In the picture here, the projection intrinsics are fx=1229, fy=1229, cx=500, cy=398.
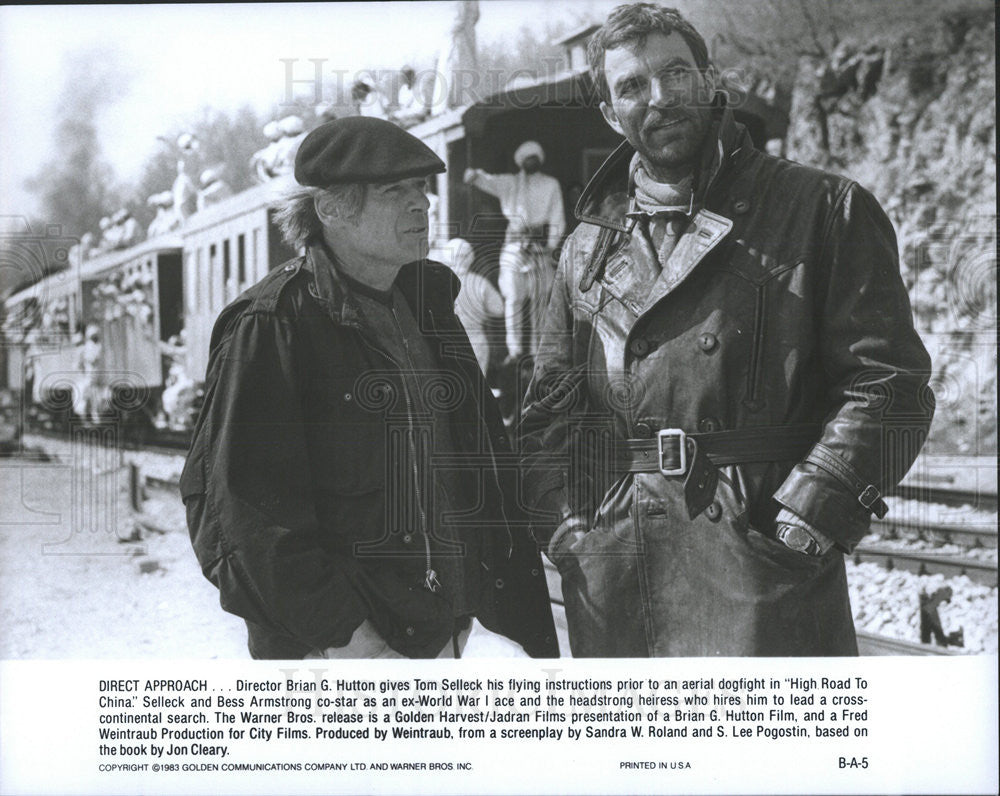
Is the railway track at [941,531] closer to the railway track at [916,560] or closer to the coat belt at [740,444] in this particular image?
the railway track at [916,560]

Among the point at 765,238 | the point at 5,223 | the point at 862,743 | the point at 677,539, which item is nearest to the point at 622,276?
the point at 765,238

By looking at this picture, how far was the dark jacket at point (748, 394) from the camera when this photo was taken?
3.88 m

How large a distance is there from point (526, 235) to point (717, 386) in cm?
93

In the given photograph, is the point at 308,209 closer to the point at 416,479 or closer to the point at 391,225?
the point at 391,225

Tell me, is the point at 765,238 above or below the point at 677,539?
above

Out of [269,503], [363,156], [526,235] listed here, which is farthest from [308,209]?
[269,503]

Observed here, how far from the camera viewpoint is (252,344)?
413cm

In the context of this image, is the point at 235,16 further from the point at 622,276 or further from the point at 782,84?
the point at 782,84

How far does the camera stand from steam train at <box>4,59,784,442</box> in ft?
14.3

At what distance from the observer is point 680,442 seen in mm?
3914

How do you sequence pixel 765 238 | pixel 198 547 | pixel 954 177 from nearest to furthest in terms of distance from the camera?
pixel 765 238
pixel 198 547
pixel 954 177

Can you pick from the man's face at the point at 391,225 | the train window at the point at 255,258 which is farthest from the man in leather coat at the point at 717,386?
the train window at the point at 255,258

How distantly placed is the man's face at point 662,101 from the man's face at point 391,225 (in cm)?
76

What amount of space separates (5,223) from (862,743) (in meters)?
3.59
